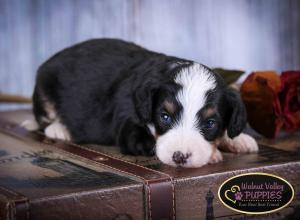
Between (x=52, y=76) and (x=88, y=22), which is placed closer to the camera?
(x=52, y=76)

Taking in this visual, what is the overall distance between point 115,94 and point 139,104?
203mm

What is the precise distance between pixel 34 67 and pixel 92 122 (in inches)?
41.9

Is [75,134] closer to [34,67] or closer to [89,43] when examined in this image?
[89,43]

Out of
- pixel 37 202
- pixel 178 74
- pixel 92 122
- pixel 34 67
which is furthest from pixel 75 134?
pixel 34 67

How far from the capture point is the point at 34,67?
9.75 feet

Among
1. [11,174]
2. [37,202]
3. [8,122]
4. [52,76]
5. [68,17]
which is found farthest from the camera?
[68,17]

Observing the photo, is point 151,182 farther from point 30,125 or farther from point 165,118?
point 30,125

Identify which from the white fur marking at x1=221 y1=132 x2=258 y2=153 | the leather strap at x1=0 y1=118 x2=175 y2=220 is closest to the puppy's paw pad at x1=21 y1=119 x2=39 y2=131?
the leather strap at x1=0 y1=118 x2=175 y2=220

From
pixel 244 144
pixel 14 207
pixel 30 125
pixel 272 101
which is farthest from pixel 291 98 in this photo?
Result: pixel 14 207

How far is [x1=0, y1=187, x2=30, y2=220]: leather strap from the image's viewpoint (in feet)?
4.26

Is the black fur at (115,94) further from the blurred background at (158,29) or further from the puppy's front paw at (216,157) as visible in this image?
the blurred background at (158,29)

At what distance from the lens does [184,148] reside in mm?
1609

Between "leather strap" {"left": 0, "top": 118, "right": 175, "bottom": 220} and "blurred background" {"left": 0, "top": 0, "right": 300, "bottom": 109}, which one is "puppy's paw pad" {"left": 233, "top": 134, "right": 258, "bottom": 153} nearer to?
"leather strap" {"left": 0, "top": 118, "right": 175, "bottom": 220}

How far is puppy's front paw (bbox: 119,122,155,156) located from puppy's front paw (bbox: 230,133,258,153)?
222 mm
